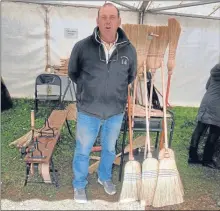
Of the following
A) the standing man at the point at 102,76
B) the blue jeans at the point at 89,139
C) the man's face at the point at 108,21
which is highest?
the man's face at the point at 108,21

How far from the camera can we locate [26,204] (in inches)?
121

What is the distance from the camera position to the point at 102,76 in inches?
110

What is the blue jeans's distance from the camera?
9.70 ft

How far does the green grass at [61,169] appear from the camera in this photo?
11.0ft

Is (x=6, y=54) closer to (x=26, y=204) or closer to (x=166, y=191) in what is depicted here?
(x=26, y=204)

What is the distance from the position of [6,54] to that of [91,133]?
15.5ft

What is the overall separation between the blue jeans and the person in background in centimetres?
132

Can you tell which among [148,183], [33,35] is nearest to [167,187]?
[148,183]

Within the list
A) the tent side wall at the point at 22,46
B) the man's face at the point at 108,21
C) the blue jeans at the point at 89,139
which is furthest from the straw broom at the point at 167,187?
the tent side wall at the point at 22,46

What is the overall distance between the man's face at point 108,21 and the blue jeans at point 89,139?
808 millimetres

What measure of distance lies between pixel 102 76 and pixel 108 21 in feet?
1.63

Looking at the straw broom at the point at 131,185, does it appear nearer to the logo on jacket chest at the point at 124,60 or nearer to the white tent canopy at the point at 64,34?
the logo on jacket chest at the point at 124,60


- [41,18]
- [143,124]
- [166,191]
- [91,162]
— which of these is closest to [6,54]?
[41,18]

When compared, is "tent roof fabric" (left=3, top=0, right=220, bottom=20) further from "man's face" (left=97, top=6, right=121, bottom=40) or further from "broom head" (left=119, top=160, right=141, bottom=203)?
"broom head" (left=119, top=160, right=141, bottom=203)
